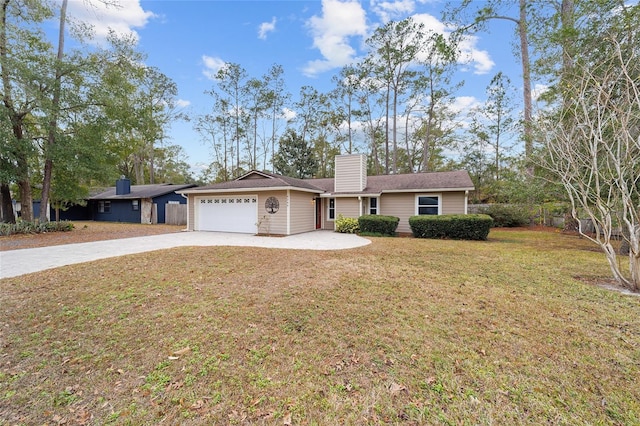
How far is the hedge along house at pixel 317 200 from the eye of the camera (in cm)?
1282

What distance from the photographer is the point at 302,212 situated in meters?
13.8

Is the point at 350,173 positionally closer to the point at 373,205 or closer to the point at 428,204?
the point at 373,205

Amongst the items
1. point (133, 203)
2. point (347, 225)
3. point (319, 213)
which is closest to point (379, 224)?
point (347, 225)

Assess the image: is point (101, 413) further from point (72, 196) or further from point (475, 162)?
point (475, 162)

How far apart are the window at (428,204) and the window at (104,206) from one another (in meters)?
24.6

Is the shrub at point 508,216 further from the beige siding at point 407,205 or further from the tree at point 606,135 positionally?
the tree at point 606,135

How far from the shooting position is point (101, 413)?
2.14 m

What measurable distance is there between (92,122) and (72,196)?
4.63 metres

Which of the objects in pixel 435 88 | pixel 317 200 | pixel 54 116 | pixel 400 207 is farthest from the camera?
pixel 435 88

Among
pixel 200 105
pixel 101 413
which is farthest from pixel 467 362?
pixel 200 105

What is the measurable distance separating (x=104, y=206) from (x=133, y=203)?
3.79 metres

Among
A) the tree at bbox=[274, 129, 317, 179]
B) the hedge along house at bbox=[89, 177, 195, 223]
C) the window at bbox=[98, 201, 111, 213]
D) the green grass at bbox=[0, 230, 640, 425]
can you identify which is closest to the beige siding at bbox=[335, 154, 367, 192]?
the green grass at bbox=[0, 230, 640, 425]

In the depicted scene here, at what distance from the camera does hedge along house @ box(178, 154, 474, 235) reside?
12.8 m

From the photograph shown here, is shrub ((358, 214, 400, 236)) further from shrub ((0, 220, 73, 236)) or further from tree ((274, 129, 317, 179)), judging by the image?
shrub ((0, 220, 73, 236))
